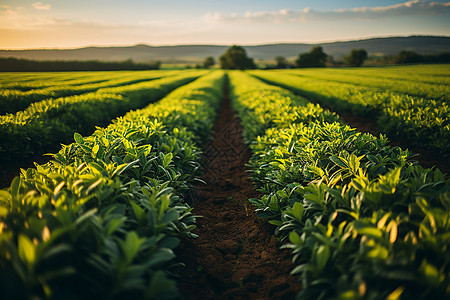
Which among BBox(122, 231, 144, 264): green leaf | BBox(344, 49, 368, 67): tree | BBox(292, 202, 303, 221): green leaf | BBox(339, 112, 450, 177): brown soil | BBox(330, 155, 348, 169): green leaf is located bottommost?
BBox(339, 112, 450, 177): brown soil

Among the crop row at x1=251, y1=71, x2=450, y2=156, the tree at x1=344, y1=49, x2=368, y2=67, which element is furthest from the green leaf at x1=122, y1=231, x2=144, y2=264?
the tree at x1=344, y1=49, x2=368, y2=67

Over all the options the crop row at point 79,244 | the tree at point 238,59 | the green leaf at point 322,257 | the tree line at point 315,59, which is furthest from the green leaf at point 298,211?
the tree at point 238,59

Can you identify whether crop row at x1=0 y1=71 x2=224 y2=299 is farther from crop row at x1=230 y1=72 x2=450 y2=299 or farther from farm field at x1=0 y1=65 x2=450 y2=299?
crop row at x1=230 y1=72 x2=450 y2=299

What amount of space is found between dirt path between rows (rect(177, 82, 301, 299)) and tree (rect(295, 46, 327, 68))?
76.4 metres

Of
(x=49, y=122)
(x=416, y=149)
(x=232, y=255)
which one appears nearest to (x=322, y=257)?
(x=232, y=255)

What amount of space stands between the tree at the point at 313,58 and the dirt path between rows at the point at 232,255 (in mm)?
76422

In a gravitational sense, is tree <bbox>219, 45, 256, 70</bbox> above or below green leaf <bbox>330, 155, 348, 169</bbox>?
above

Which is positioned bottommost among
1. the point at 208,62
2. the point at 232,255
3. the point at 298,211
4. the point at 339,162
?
the point at 232,255

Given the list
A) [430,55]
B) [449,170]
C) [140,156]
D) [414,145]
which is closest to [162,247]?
[140,156]

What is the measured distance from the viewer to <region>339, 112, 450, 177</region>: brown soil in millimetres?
5531

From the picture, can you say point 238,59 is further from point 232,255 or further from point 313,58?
point 232,255

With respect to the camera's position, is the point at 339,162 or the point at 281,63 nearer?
the point at 339,162

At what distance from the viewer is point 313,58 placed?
70188 millimetres

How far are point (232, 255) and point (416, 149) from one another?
6.75 metres
